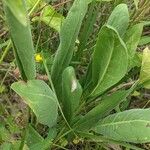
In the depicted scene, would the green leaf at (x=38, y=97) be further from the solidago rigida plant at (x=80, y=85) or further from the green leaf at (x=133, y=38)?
the green leaf at (x=133, y=38)

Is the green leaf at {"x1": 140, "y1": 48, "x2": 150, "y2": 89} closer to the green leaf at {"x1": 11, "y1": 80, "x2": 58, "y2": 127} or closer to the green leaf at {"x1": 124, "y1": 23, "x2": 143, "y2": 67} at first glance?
the green leaf at {"x1": 124, "y1": 23, "x2": 143, "y2": 67}

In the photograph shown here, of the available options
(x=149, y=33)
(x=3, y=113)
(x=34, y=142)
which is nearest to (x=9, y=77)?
(x=3, y=113)

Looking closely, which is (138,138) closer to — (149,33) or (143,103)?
(143,103)

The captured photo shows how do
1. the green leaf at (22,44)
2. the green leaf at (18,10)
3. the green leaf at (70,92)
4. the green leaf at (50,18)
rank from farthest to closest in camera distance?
the green leaf at (50,18)
the green leaf at (70,92)
the green leaf at (22,44)
the green leaf at (18,10)

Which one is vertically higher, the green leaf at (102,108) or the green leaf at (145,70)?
the green leaf at (145,70)

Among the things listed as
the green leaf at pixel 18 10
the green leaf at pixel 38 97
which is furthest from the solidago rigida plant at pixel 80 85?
the green leaf at pixel 18 10

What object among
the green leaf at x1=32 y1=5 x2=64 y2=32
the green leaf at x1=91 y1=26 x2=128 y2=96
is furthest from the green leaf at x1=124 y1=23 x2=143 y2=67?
the green leaf at x1=32 y1=5 x2=64 y2=32

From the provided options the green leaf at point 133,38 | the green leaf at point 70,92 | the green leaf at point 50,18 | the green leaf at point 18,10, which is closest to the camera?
the green leaf at point 18,10
